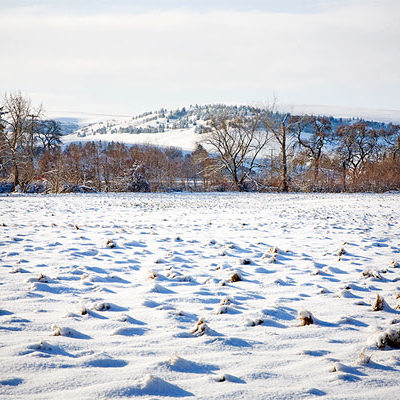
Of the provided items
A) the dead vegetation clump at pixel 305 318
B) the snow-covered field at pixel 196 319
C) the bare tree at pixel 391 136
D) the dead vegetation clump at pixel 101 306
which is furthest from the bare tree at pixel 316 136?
the dead vegetation clump at pixel 101 306

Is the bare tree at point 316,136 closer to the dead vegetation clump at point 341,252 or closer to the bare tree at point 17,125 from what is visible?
the bare tree at point 17,125

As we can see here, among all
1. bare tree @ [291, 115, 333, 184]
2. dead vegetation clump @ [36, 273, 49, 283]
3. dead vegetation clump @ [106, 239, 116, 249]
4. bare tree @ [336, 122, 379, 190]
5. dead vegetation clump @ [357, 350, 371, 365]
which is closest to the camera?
dead vegetation clump @ [357, 350, 371, 365]

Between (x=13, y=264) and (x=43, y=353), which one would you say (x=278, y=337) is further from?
(x=13, y=264)

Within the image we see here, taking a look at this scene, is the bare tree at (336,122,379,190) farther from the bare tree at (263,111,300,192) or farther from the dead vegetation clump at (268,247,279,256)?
the dead vegetation clump at (268,247,279,256)

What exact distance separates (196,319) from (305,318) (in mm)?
1003

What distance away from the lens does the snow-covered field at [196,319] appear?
1951 mm

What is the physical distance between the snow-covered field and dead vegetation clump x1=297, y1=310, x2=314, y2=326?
14 mm

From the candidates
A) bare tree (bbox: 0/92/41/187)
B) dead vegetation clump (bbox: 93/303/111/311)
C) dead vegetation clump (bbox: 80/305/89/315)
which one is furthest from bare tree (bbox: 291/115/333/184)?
dead vegetation clump (bbox: 80/305/89/315)

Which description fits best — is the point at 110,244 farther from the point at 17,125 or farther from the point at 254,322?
the point at 17,125

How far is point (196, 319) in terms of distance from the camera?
9.71ft

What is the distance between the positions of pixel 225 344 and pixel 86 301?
1576 millimetres

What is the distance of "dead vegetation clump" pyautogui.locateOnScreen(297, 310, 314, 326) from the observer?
9.44 ft

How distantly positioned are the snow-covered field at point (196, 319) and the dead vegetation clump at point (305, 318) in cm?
1

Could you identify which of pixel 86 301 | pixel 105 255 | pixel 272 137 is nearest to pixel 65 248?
pixel 105 255
